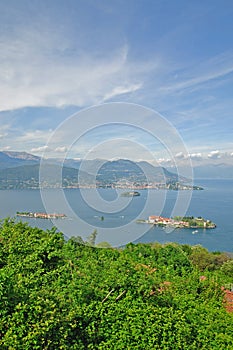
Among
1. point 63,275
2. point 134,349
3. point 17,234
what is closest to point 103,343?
point 134,349

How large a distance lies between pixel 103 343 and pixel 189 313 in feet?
3.93

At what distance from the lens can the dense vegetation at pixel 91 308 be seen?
3.02 metres

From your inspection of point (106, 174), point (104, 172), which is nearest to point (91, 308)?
point (104, 172)

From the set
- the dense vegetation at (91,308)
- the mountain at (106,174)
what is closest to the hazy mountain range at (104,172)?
the mountain at (106,174)

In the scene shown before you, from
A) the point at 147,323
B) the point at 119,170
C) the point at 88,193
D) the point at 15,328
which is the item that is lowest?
the point at 147,323

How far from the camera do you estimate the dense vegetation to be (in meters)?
3.02

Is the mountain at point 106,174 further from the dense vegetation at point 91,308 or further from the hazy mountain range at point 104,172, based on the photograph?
the dense vegetation at point 91,308

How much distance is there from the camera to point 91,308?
358cm

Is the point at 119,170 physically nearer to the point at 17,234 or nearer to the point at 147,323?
the point at 17,234

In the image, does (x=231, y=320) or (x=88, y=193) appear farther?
(x=88, y=193)

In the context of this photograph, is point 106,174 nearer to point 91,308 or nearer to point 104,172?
point 104,172

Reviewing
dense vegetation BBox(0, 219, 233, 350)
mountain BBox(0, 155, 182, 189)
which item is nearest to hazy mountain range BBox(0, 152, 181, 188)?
mountain BBox(0, 155, 182, 189)

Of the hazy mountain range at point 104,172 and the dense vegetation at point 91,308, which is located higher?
the hazy mountain range at point 104,172

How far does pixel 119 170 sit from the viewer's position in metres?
6.79
